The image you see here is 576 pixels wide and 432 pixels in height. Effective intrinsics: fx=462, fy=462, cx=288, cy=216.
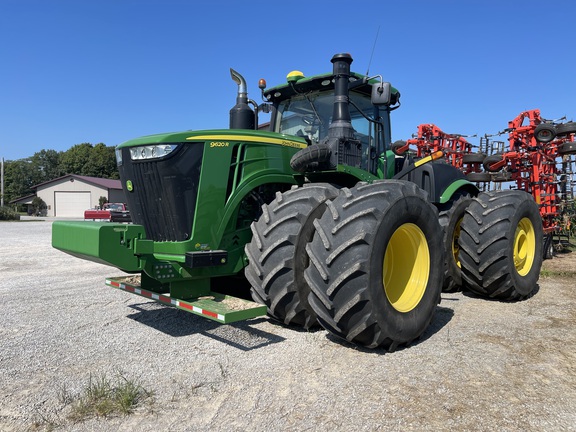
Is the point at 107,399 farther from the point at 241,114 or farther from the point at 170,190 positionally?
the point at 241,114

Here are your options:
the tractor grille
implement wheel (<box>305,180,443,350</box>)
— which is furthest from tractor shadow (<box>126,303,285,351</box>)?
the tractor grille

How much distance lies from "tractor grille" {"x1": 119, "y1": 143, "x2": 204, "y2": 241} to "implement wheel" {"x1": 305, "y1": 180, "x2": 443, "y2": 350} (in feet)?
4.29

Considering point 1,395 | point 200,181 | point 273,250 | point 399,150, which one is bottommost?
point 1,395

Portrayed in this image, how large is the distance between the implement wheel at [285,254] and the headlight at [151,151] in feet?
3.46

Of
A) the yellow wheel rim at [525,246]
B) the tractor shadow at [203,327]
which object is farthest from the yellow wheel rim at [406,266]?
the yellow wheel rim at [525,246]

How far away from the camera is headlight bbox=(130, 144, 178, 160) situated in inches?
171

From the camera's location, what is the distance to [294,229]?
4.14m

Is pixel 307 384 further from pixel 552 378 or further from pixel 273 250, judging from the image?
pixel 552 378

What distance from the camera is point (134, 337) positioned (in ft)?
14.8

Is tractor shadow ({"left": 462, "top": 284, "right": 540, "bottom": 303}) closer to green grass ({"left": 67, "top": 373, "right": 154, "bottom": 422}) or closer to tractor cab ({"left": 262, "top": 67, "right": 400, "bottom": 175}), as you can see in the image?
tractor cab ({"left": 262, "top": 67, "right": 400, "bottom": 175})

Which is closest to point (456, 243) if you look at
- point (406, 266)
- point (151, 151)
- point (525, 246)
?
point (525, 246)

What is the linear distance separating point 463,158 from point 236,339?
871 cm

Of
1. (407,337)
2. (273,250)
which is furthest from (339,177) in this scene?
(407,337)

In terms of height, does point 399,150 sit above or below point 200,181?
above
